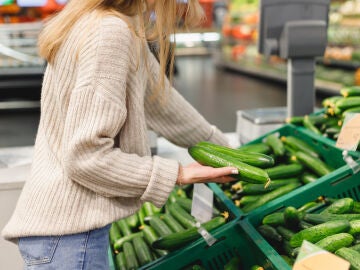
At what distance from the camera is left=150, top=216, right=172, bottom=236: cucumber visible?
95.1 inches

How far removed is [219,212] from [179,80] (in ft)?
31.7

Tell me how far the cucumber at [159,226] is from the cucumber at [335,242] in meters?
0.82

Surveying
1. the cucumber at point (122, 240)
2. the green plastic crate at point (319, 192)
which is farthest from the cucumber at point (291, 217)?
the cucumber at point (122, 240)

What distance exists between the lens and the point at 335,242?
5.92 ft

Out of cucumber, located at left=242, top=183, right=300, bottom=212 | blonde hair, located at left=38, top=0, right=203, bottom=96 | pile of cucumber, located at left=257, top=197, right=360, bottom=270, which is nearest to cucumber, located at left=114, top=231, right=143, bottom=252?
cucumber, located at left=242, top=183, right=300, bottom=212

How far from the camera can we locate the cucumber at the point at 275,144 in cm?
268

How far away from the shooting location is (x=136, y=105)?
5.23 feet

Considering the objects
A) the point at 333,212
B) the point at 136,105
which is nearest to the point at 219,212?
the point at 333,212

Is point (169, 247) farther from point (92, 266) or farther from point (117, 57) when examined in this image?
point (117, 57)

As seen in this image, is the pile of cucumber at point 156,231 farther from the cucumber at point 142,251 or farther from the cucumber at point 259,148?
the cucumber at point 259,148

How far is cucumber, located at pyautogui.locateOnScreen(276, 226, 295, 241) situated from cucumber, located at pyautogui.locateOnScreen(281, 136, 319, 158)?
2.20 ft

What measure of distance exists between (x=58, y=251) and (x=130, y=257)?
74cm

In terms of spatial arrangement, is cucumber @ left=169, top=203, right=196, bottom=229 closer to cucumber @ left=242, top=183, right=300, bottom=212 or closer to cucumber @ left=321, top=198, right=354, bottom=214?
A: cucumber @ left=242, top=183, right=300, bottom=212

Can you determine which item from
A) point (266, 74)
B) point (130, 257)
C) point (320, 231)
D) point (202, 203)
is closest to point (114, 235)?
point (130, 257)
